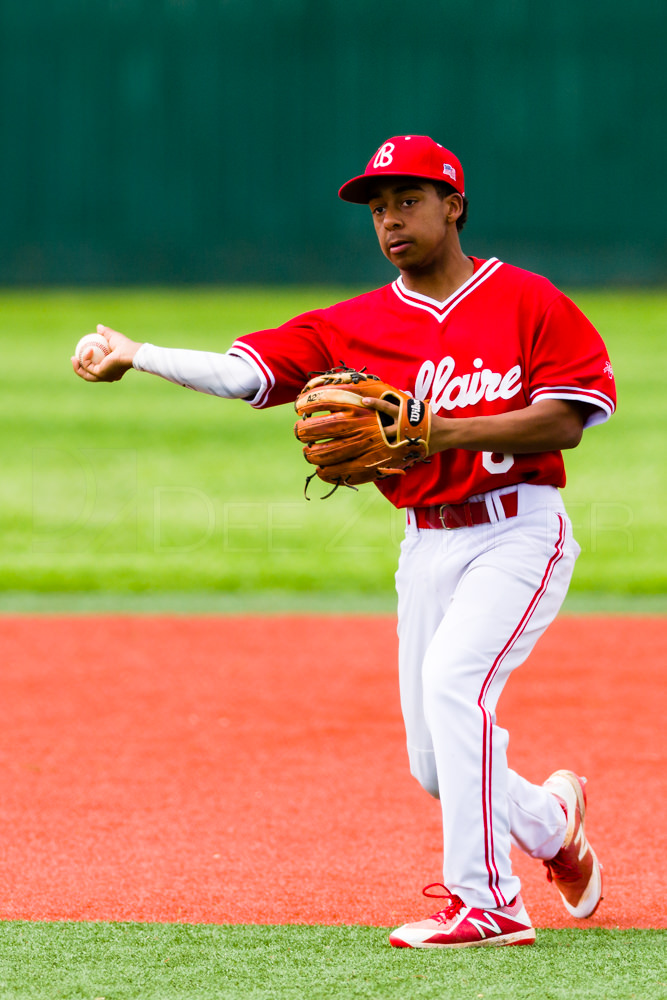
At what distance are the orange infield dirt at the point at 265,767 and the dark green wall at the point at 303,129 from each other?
1604 centimetres

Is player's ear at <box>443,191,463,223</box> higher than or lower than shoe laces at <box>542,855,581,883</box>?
higher

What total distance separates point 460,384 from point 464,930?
1.35m

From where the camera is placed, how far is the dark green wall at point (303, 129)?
74.0ft

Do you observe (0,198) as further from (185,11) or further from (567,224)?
(567,224)

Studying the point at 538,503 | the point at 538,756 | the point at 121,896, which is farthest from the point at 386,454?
the point at 538,756

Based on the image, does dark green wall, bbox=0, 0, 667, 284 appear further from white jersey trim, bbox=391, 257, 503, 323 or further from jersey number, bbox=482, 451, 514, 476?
jersey number, bbox=482, 451, 514, 476

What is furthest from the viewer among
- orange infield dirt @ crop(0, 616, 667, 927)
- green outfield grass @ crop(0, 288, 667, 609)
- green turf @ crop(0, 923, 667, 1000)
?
green outfield grass @ crop(0, 288, 667, 609)

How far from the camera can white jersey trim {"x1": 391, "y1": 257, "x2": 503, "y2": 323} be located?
3.42 meters

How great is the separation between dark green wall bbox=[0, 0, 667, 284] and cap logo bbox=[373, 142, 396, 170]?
776 inches

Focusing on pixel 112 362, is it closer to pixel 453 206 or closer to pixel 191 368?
pixel 191 368

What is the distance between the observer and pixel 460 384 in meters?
3.33

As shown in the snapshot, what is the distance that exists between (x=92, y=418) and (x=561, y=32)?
11.4m

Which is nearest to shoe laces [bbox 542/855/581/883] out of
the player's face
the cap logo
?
the player's face

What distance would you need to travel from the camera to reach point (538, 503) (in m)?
3.34
